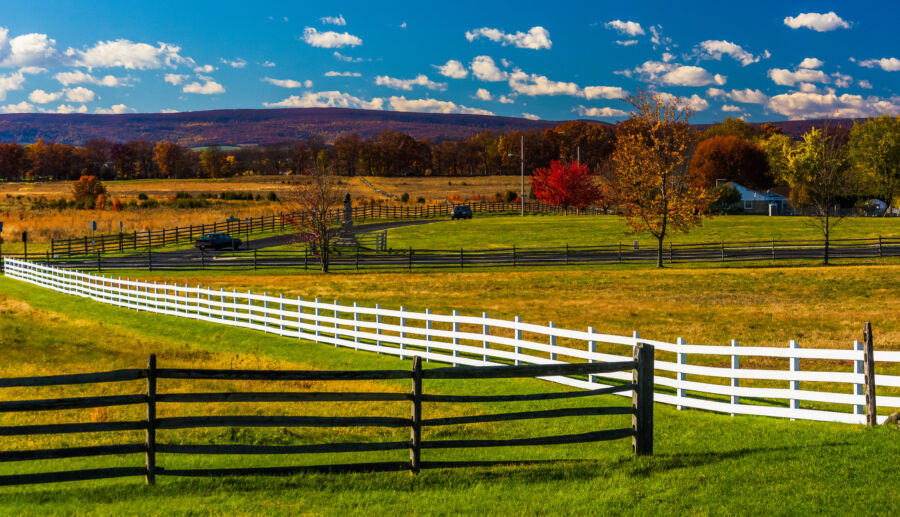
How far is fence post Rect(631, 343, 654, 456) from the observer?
9.23 meters

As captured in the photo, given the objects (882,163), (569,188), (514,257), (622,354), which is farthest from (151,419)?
(882,163)

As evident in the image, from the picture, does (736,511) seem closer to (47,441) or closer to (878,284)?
(47,441)

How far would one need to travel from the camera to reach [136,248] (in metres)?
66.6

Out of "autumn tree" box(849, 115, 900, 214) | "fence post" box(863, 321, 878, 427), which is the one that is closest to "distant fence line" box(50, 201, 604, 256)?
"autumn tree" box(849, 115, 900, 214)

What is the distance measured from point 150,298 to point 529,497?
3055cm

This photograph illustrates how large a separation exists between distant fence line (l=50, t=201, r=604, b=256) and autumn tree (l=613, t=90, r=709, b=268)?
17.5 metres

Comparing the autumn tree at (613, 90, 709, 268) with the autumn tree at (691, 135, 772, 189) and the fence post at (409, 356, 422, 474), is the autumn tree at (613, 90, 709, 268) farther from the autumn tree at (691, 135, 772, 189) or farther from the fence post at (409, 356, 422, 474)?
the autumn tree at (691, 135, 772, 189)

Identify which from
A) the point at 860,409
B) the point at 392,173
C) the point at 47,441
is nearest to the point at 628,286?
the point at 860,409

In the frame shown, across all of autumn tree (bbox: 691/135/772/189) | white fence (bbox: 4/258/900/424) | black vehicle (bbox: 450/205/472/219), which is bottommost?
white fence (bbox: 4/258/900/424)

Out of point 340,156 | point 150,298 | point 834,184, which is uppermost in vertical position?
point 340,156

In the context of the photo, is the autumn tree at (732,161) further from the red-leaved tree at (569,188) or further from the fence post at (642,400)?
the fence post at (642,400)

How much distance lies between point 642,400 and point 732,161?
122 m

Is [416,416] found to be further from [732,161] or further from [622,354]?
[732,161]

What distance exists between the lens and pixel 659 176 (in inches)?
1783
